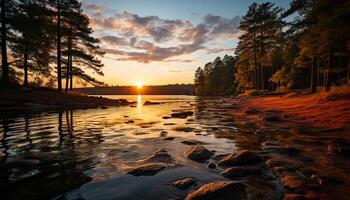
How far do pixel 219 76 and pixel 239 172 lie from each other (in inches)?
3231

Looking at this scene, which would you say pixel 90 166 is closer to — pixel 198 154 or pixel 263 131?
pixel 198 154

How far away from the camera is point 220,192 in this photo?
3.66m

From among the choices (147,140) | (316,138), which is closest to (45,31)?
(147,140)

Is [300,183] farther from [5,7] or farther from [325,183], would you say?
[5,7]

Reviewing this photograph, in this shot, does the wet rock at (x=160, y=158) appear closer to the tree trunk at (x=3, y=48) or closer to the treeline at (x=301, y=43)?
the treeline at (x=301, y=43)

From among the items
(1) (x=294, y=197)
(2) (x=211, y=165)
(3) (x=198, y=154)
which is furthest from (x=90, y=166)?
(1) (x=294, y=197)

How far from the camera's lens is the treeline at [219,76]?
81.6 metres

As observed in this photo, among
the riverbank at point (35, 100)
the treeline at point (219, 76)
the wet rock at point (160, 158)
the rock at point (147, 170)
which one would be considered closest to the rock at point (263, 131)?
the wet rock at point (160, 158)

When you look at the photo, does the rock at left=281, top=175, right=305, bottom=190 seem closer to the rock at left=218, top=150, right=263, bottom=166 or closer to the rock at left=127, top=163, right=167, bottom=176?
the rock at left=218, top=150, right=263, bottom=166

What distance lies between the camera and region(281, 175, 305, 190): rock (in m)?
3.93

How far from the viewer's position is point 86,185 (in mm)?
4137

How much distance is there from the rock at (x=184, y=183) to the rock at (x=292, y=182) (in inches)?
65.4

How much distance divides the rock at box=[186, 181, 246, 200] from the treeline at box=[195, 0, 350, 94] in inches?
613

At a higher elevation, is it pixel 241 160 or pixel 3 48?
pixel 3 48
